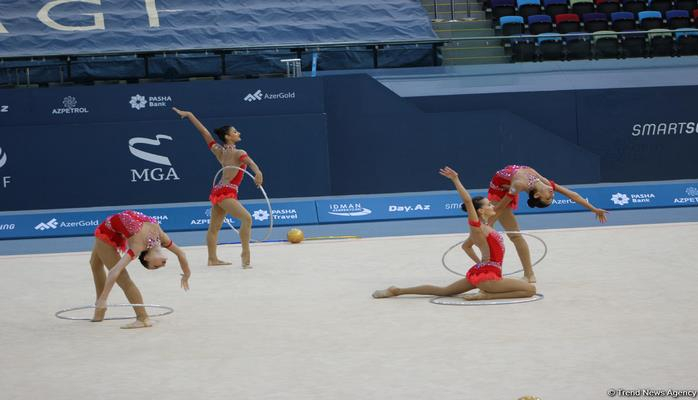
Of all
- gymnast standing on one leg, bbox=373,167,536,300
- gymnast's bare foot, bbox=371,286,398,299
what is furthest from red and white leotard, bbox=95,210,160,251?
gymnast standing on one leg, bbox=373,167,536,300

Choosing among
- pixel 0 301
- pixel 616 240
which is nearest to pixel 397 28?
pixel 616 240

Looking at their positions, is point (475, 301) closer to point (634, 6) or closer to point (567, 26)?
point (567, 26)

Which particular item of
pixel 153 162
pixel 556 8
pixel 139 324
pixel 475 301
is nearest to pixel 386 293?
pixel 475 301

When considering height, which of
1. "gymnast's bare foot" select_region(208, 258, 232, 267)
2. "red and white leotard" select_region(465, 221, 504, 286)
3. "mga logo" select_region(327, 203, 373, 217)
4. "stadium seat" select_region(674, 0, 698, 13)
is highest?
"stadium seat" select_region(674, 0, 698, 13)

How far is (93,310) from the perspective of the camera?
33.9 ft

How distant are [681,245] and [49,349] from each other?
28.0 feet

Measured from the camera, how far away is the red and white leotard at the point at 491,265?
961 centimetres

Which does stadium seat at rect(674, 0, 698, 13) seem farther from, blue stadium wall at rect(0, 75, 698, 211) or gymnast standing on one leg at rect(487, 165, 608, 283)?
gymnast standing on one leg at rect(487, 165, 608, 283)

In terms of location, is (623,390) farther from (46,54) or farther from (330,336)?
(46,54)

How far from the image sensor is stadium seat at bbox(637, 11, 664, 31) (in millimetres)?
22938

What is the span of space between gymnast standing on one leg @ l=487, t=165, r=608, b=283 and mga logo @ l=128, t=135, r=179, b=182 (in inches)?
373

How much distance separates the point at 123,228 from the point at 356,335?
2.27 meters

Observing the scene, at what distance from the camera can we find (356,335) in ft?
28.0

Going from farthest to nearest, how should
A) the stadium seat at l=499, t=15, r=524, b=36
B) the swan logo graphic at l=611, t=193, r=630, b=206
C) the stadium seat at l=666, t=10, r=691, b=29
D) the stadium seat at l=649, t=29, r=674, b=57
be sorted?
the stadium seat at l=666, t=10, r=691, b=29 → the stadium seat at l=499, t=15, r=524, b=36 → the stadium seat at l=649, t=29, r=674, b=57 → the swan logo graphic at l=611, t=193, r=630, b=206
